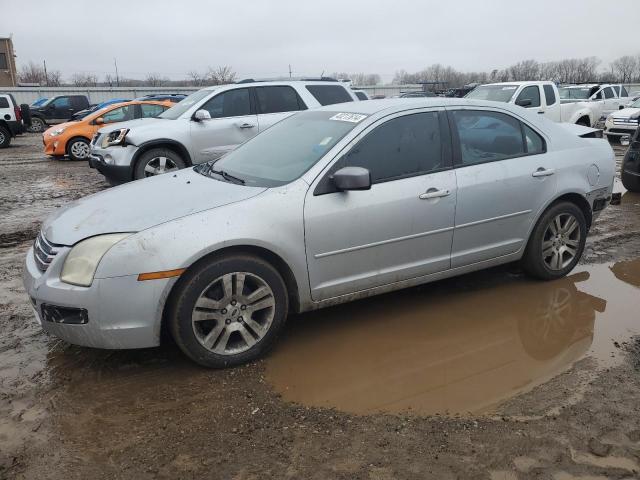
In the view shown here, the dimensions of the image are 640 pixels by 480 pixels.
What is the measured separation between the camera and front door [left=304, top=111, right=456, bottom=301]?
369 centimetres

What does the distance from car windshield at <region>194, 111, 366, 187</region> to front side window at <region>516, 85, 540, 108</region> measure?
33.5 ft

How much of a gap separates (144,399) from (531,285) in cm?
342

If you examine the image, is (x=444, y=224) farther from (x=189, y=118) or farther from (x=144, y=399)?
(x=189, y=118)

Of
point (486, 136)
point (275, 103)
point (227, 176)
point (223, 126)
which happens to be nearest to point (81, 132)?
point (223, 126)

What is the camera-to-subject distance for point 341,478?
2.53 m

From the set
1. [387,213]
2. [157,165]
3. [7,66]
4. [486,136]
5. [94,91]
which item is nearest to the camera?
[387,213]

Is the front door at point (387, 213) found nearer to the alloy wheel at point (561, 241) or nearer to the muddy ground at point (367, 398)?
the muddy ground at point (367, 398)

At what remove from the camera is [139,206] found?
3.62 meters

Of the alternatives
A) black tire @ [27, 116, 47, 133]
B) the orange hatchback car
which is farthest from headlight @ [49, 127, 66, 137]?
black tire @ [27, 116, 47, 133]

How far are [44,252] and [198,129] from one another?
18.2 feet

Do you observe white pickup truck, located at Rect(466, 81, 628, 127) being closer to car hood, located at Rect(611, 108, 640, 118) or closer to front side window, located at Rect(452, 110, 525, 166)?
car hood, located at Rect(611, 108, 640, 118)

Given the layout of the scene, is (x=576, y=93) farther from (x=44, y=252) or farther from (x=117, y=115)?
(x=44, y=252)

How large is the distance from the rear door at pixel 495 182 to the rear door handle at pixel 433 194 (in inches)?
5.7

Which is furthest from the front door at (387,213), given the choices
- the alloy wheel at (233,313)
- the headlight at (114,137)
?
the headlight at (114,137)
